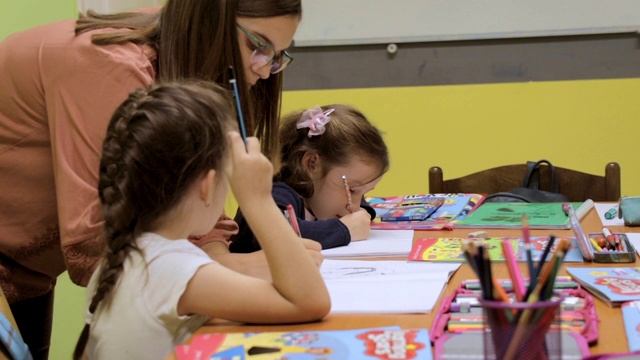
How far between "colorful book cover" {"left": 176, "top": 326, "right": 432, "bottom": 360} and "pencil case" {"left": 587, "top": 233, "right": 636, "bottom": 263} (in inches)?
20.7

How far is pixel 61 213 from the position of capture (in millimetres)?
1187

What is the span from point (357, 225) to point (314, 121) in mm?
350

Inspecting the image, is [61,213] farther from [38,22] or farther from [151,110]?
[38,22]

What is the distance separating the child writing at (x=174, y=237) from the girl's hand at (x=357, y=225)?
Result: 696 millimetres

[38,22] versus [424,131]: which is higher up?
[38,22]

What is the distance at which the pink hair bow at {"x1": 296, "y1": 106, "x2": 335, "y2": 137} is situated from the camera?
1994mm

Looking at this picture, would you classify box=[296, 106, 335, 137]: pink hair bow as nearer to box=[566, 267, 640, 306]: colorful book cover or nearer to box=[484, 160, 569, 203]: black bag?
box=[484, 160, 569, 203]: black bag

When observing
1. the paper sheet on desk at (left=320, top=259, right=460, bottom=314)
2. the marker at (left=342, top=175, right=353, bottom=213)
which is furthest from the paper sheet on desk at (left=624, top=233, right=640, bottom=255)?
the marker at (left=342, top=175, right=353, bottom=213)

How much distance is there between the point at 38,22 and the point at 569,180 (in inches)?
67.3

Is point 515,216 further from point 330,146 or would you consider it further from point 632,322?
point 632,322

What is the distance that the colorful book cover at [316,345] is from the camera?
874 millimetres

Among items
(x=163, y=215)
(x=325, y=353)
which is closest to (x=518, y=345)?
(x=325, y=353)

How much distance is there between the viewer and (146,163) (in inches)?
40.5

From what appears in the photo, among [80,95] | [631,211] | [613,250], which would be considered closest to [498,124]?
[631,211]
